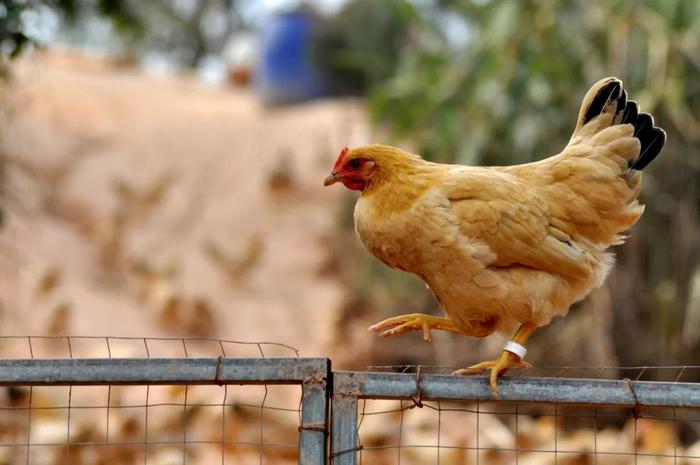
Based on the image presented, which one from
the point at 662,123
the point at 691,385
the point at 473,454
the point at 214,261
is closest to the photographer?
the point at 691,385

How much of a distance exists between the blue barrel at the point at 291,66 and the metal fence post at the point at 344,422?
17842 mm

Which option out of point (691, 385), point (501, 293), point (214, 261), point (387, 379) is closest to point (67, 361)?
point (387, 379)

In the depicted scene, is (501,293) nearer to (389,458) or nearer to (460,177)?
(460,177)

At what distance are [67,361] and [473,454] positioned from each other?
653 cm

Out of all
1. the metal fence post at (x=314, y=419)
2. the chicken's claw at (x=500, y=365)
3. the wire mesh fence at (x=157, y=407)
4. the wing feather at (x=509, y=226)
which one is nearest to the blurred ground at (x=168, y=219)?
the wire mesh fence at (x=157, y=407)

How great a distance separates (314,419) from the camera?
288 centimetres

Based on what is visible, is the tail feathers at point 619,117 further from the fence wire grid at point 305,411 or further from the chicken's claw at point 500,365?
the chicken's claw at point 500,365

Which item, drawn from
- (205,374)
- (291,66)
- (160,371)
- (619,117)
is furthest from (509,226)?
(291,66)

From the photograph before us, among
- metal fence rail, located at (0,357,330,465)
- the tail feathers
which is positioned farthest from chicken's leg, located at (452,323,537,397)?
the tail feathers

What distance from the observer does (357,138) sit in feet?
50.4

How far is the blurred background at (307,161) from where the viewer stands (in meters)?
10.3

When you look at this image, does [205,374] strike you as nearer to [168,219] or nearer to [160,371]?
[160,371]

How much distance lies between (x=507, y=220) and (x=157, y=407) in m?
6.76

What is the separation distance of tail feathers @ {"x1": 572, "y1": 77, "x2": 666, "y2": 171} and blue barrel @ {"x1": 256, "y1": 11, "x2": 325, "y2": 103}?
55.0 ft
